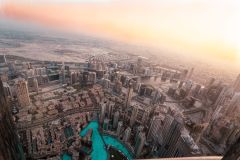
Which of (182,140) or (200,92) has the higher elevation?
(182,140)

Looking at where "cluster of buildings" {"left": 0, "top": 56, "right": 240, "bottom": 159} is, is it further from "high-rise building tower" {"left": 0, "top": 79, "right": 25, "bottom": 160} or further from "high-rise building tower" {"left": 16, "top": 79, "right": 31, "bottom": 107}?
"high-rise building tower" {"left": 0, "top": 79, "right": 25, "bottom": 160}

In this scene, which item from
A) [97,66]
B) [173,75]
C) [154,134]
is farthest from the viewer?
[173,75]

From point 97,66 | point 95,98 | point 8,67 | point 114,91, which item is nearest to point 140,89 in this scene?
point 114,91

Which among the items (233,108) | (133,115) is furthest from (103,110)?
(233,108)

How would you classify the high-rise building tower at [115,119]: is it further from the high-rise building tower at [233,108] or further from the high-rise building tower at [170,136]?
the high-rise building tower at [233,108]

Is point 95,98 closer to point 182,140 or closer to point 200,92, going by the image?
point 182,140

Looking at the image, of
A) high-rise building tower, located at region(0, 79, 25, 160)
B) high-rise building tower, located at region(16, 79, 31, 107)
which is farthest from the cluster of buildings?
high-rise building tower, located at region(0, 79, 25, 160)

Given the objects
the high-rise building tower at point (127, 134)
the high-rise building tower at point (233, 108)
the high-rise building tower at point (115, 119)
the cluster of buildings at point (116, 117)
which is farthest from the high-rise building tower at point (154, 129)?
the high-rise building tower at point (233, 108)

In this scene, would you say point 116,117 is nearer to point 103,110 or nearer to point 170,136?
point 103,110

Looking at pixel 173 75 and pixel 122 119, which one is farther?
pixel 173 75
